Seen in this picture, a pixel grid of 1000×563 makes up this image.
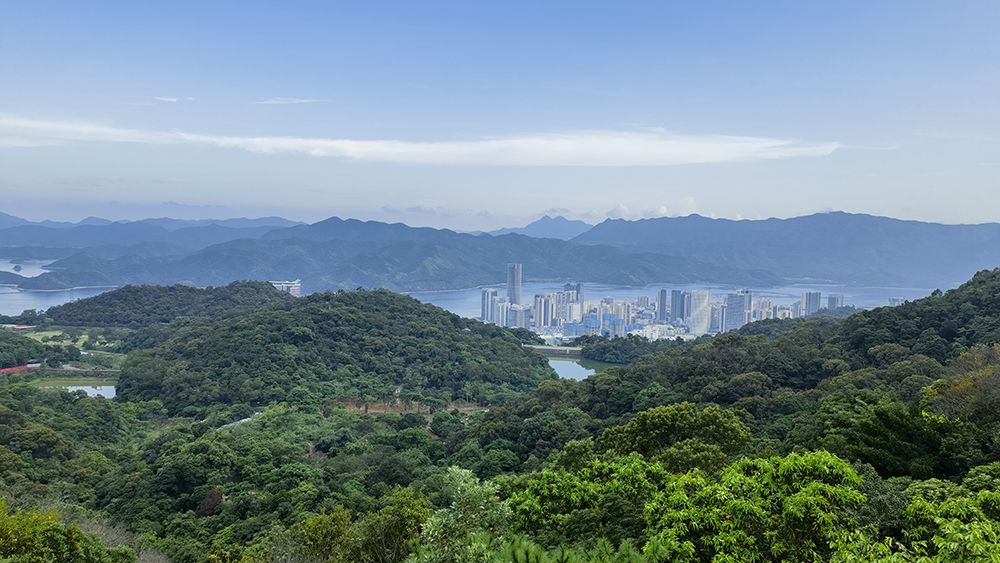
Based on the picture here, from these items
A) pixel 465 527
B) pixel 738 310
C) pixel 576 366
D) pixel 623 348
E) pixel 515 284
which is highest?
pixel 465 527

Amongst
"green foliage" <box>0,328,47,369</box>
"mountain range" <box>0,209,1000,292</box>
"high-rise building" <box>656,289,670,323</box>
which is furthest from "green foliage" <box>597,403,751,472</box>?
"mountain range" <box>0,209,1000,292</box>

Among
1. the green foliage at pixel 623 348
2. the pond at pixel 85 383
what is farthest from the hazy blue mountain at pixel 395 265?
the pond at pixel 85 383

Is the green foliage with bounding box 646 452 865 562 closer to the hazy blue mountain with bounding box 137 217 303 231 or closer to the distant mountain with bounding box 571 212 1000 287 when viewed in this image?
the distant mountain with bounding box 571 212 1000 287

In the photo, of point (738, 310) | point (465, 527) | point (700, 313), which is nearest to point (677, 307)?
point (700, 313)

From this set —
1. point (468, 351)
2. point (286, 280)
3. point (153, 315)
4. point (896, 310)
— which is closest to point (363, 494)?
point (896, 310)

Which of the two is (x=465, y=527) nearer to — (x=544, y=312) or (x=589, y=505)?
(x=589, y=505)

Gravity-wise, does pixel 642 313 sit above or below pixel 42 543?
below

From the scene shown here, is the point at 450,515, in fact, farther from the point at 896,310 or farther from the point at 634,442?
the point at 896,310
